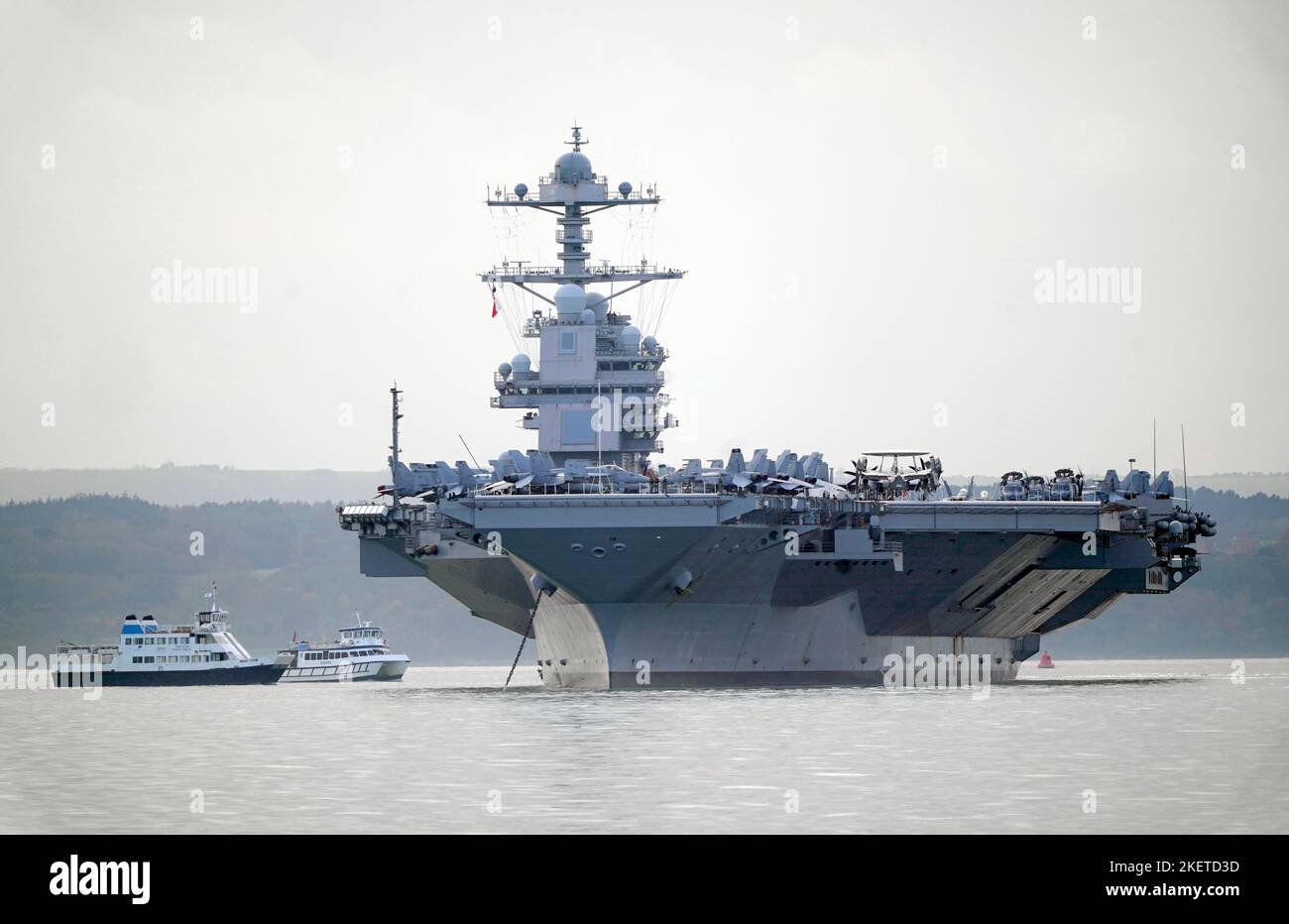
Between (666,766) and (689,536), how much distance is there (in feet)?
40.8

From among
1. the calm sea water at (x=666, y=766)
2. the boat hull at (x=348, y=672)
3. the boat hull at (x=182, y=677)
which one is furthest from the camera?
the boat hull at (x=348, y=672)

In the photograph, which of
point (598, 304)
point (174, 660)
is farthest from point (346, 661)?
point (598, 304)

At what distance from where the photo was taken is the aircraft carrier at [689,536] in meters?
36.5

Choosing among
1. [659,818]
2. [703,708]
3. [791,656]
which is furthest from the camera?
[791,656]

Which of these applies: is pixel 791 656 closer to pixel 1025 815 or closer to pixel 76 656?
pixel 1025 815

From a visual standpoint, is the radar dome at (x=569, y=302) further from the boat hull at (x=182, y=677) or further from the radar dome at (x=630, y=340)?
the boat hull at (x=182, y=677)

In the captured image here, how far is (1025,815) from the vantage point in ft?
62.1

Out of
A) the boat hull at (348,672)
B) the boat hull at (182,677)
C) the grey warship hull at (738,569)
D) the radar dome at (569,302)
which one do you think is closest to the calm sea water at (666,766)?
the grey warship hull at (738,569)

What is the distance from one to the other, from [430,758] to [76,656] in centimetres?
4368

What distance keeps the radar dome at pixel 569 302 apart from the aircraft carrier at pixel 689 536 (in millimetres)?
45

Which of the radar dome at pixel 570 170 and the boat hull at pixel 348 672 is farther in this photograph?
the boat hull at pixel 348 672

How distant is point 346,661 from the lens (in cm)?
6806

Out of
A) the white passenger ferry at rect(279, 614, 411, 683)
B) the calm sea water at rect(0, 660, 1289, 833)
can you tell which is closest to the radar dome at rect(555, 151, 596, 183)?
the calm sea water at rect(0, 660, 1289, 833)
